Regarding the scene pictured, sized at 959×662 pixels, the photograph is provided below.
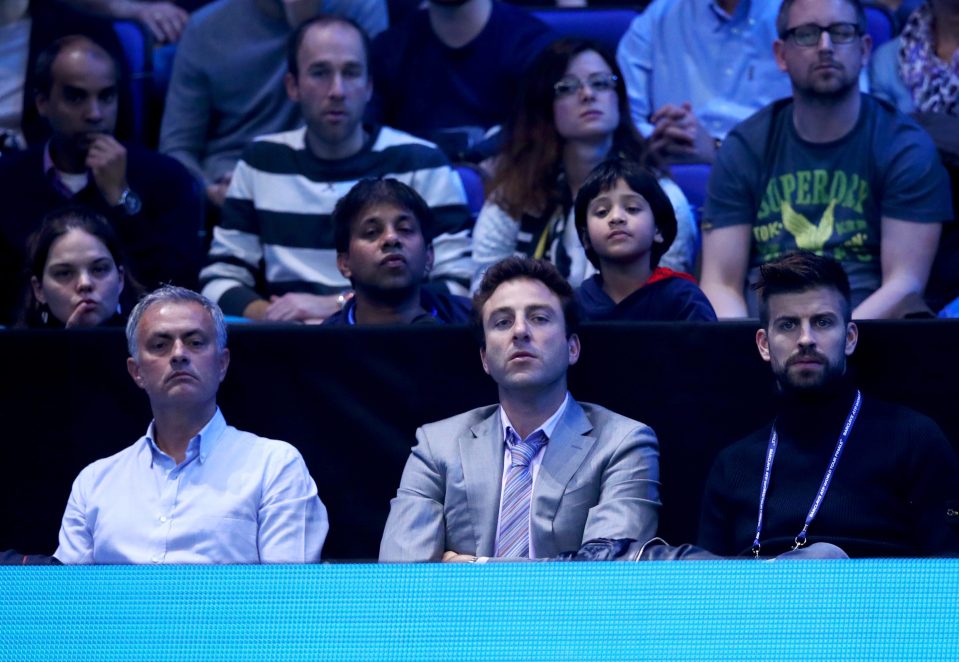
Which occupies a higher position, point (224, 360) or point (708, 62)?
point (708, 62)

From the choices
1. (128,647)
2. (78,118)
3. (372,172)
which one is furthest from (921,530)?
(78,118)

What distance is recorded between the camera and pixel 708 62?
166 inches

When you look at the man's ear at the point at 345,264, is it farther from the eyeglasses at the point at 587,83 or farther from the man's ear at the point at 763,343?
the man's ear at the point at 763,343

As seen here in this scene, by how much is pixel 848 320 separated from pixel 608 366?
0.46m

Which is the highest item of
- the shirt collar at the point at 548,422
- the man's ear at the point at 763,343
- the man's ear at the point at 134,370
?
the man's ear at the point at 763,343

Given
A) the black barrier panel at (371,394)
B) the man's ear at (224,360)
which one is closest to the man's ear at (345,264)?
the black barrier panel at (371,394)

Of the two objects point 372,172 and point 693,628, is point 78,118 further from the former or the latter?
point 693,628

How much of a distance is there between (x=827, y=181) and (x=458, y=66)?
4.09ft

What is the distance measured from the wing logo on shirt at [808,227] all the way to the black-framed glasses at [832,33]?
1.19 ft

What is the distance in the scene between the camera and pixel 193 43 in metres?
4.42

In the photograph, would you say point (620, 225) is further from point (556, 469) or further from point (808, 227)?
point (556, 469)

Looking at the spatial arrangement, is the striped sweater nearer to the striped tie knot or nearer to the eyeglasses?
the eyeglasses

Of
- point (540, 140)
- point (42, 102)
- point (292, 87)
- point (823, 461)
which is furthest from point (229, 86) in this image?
point (823, 461)

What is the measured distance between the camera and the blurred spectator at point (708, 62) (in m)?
4.18
